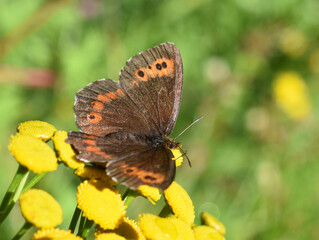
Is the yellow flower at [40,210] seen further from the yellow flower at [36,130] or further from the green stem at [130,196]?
the green stem at [130,196]

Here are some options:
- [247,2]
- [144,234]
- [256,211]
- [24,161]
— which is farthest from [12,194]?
[247,2]

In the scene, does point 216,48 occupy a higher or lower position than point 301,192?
higher

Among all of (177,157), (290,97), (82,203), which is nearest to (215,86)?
(290,97)

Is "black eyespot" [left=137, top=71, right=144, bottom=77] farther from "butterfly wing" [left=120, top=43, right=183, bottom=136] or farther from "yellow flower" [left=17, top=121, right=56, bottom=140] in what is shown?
"yellow flower" [left=17, top=121, right=56, bottom=140]

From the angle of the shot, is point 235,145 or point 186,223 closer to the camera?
point 186,223

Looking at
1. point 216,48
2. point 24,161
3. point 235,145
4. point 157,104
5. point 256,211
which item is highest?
point 216,48

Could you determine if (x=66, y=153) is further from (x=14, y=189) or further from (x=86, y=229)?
(x=86, y=229)

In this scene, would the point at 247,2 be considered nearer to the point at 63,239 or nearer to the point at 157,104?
the point at 157,104

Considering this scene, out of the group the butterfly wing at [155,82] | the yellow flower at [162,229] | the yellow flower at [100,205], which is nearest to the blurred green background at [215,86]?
the butterfly wing at [155,82]
